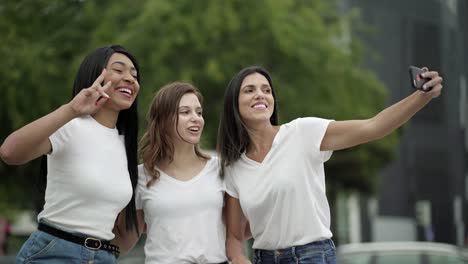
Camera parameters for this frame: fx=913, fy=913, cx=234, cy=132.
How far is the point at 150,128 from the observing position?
538cm

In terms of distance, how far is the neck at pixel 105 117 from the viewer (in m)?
4.75

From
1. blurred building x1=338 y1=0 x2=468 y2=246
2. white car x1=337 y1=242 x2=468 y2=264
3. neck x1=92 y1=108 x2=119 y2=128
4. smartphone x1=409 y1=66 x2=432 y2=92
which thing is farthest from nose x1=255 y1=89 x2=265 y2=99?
blurred building x1=338 y1=0 x2=468 y2=246

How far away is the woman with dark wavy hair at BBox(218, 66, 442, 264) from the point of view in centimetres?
485

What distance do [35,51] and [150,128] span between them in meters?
11.0

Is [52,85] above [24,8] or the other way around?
the other way around

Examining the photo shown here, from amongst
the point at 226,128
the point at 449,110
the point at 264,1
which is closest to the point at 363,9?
the point at 449,110

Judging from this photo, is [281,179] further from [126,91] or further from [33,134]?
[33,134]

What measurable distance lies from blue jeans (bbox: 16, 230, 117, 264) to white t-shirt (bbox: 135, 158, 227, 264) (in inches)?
24.4

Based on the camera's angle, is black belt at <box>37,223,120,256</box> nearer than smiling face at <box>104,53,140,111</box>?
Yes

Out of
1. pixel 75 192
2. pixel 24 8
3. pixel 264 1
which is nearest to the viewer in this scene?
pixel 75 192

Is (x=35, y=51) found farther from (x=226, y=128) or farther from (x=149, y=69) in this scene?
(x=226, y=128)

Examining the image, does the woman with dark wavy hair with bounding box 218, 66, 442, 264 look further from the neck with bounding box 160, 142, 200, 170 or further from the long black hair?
the neck with bounding box 160, 142, 200, 170

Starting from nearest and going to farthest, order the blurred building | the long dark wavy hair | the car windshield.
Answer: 1. the long dark wavy hair
2. the car windshield
3. the blurred building

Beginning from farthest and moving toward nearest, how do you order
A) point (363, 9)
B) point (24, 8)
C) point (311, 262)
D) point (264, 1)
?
1. point (363, 9)
2. point (264, 1)
3. point (24, 8)
4. point (311, 262)
